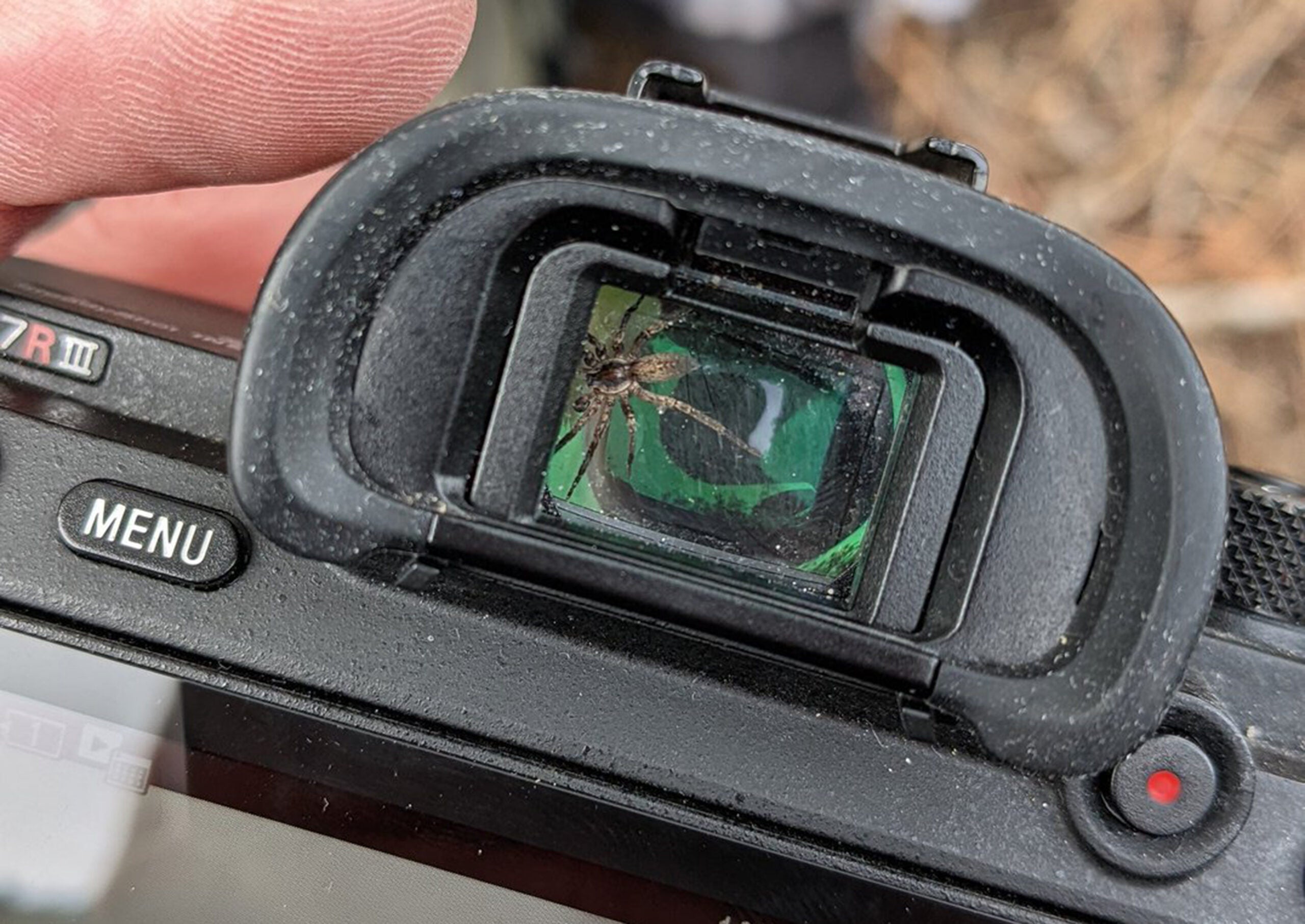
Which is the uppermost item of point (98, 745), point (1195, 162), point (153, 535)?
point (1195, 162)

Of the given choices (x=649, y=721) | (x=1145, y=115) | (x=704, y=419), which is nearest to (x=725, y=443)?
(x=704, y=419)

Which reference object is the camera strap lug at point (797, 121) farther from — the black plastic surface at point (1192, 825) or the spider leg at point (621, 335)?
the black plastic surface at point (1192, 825)

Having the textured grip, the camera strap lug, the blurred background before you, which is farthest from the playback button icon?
the blurred background

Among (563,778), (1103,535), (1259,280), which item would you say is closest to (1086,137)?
(1259,280)

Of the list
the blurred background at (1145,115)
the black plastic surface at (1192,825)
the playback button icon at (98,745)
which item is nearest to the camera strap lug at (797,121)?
the black plastic surface at (1192,825)

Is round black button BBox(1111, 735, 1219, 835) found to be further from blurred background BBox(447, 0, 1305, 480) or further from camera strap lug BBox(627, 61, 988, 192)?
blurred background BBox(447, 0, 1305, 480)

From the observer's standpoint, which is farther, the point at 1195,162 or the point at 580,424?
the point at 1195,162

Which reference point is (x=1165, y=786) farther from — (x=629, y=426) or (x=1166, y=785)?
(x=629, y=426)
